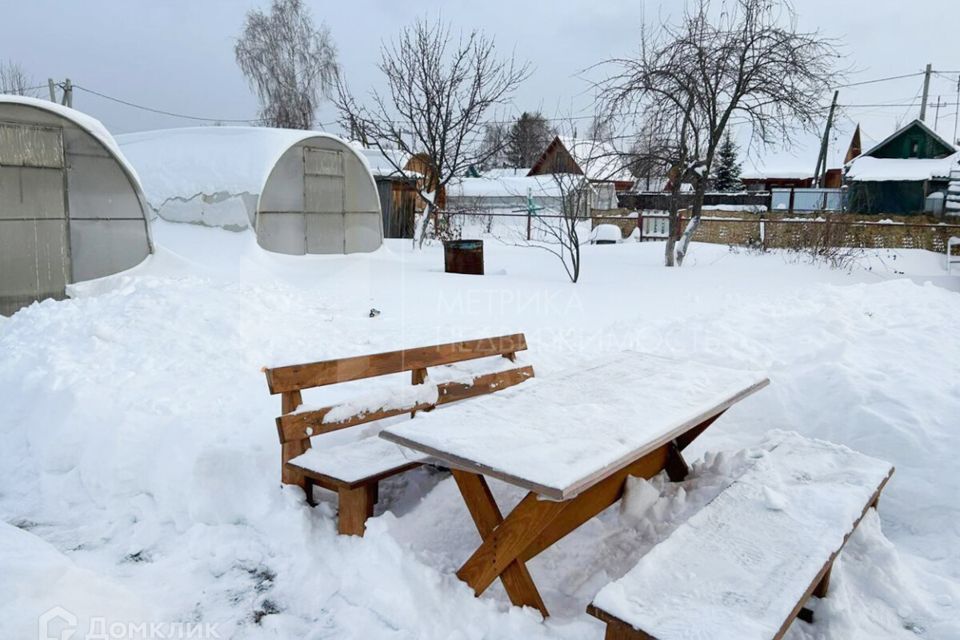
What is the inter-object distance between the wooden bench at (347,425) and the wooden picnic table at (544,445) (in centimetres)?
37

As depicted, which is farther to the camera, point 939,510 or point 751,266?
point 751,266

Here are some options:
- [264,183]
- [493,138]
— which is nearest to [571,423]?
[264,183]

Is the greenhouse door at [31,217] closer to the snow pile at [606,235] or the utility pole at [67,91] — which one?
the snow pile at [606,235]

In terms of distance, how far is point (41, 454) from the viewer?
3672 mm

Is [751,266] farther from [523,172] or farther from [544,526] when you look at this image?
[523,172]

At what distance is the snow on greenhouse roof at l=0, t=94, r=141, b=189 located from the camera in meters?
7.94

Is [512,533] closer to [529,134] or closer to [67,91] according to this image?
[529,134]

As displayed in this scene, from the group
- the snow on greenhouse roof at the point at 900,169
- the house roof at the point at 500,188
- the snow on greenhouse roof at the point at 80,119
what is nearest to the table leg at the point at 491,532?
the snow on greenhouse roof at the point at 80,119

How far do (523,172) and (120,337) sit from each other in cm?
3942

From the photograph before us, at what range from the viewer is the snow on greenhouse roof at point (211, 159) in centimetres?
1180

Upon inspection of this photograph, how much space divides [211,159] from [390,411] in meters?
10.9

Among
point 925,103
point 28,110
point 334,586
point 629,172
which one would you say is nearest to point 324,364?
point 334,586

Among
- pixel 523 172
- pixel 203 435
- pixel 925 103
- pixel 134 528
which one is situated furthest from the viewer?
pixel 523 172

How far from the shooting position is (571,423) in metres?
2.55
